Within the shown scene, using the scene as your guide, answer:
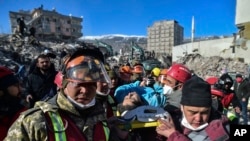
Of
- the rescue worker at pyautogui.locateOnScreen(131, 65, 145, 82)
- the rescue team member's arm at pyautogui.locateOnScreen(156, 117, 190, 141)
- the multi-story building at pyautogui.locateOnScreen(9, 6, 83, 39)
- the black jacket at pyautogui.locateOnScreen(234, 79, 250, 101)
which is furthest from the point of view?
the multi-story building at pyautogui.locateOnScreen(9, 6, 83, 39)

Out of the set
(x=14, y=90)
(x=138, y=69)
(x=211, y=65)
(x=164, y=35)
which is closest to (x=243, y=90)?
(x=138, y=69)

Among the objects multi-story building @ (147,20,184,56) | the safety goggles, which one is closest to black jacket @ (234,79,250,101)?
the safety goggles

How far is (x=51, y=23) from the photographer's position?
185ft

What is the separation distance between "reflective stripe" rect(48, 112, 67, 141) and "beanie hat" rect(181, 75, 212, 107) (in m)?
1.08

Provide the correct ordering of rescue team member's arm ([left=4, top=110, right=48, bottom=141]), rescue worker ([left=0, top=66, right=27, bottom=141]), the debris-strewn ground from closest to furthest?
rescue team member's arm ([left=4, top=110, right=48, bottom=141]), rescue worker ([left=0, top=66, right=27, bottom=141]), the debris-strewn ground

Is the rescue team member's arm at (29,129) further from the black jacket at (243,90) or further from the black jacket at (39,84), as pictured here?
the black jacket at (243,90)

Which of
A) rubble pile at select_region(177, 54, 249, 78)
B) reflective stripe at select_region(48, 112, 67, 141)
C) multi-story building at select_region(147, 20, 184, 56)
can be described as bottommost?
rubble pile at select_region(177, 54, 249, 78)

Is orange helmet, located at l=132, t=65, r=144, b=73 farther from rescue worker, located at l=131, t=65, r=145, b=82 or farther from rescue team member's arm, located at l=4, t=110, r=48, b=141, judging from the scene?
rescue team member's arm, located at l=4, t=110, r=48, b=141

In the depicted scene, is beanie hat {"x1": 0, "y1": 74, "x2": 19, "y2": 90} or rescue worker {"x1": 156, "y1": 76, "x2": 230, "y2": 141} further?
beanie hat {"x1": 0, "y1": 74, "x2": 19, "y2": 90}

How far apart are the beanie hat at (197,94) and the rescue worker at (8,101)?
1731 mm

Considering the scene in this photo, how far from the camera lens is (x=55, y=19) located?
2263 inches

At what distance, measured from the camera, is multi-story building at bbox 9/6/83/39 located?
52.7 m

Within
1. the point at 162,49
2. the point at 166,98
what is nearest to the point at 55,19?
the point at 162,49

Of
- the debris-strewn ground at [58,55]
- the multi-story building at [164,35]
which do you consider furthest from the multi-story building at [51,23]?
the debris-strewn ground at [58,55]
